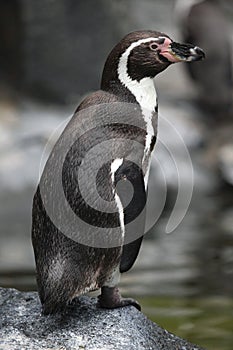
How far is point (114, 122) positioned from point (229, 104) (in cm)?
747

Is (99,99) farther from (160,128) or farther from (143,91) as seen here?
(160,128)

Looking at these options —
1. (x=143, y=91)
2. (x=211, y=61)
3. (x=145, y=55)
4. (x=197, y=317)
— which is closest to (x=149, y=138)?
(x=143, y=91)

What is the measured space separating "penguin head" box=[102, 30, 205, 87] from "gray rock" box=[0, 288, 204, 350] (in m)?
0.77

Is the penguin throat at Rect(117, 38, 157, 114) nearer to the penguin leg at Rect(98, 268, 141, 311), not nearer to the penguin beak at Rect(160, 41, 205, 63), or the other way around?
the penguin beak at Rect(160, 41, 205, 63)

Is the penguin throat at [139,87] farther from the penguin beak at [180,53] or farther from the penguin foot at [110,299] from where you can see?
the penguin foot at [110,299]

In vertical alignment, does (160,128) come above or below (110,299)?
above

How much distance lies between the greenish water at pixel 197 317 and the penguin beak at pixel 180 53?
184cm

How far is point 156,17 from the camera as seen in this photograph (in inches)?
494

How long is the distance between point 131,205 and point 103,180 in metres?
0.12

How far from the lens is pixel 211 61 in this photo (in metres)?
10.7

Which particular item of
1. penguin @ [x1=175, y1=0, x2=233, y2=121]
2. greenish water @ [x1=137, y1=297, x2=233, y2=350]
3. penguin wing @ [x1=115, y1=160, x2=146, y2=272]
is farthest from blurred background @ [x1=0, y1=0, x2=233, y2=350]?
penguin wing @ [x1=115, y1=160, x2=146, y2=272]

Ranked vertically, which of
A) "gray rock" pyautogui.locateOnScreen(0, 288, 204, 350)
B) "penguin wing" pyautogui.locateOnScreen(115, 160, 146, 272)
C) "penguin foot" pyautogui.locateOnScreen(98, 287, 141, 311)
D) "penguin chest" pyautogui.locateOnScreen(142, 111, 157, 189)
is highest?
"penguin chest" pyautogui.locateOnScreen(142, 111, 157, 189)

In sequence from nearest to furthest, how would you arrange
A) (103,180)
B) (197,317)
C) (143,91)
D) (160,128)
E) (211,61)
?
(103,180), (143,91), (197,317), (160,128), (211,61)

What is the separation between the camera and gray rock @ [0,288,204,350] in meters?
3.07
